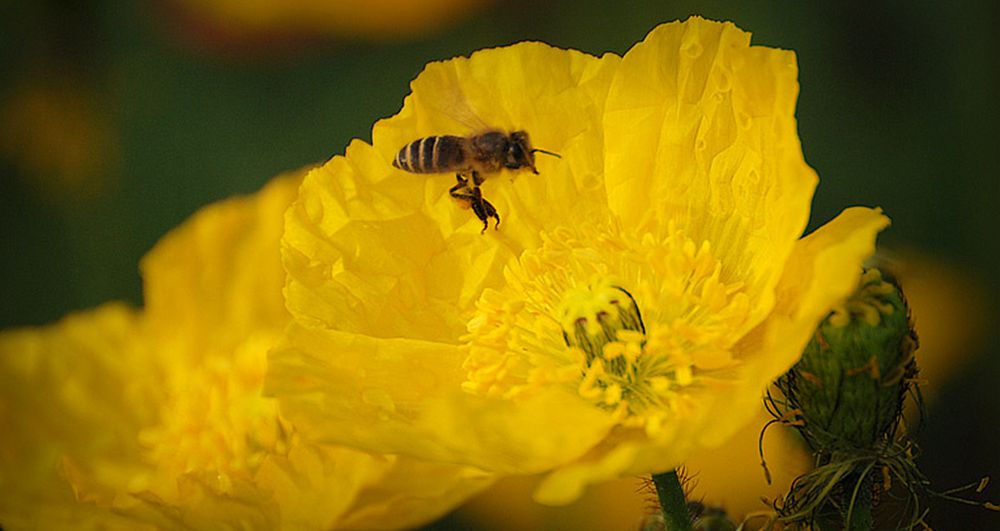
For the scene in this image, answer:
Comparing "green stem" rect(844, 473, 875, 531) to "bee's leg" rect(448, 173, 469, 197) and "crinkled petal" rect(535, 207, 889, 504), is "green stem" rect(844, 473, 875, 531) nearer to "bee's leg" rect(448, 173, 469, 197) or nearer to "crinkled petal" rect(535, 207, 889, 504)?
"crinkled petal" rect(535, 207, 889, 504)

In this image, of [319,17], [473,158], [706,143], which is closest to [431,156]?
[473,158]

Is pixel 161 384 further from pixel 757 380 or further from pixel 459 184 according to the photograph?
pixel 757 380

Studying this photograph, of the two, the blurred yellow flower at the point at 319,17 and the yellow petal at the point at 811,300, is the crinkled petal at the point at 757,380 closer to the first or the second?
the yellow petal at the point at 811,300

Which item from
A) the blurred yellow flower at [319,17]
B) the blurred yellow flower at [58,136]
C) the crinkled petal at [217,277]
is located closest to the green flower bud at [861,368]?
the crinkled petal at [217,277]

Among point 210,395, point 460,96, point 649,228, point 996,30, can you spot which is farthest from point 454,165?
point 996,30

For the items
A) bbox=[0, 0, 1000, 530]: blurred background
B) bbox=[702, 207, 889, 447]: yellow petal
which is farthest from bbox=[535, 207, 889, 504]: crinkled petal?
bbox=[0, 0, 1000, 530]: blurred background
